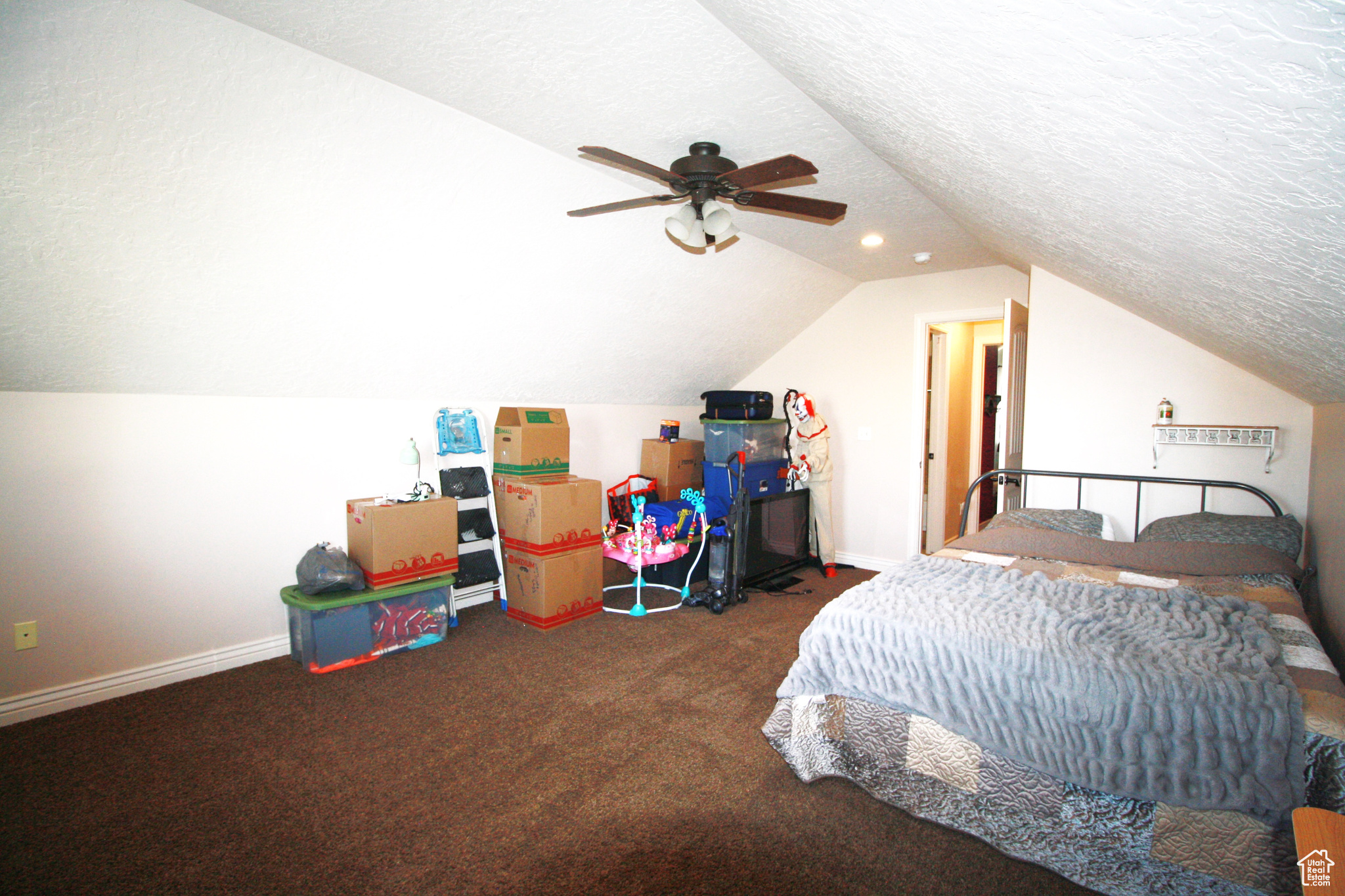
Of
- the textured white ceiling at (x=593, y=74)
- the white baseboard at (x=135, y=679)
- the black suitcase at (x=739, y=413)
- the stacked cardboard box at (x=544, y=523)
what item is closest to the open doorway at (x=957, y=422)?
the black suitcase at (x=739, y=413)

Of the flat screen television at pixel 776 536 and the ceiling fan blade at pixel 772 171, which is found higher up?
the ceiling fan blade at pixel 772 171

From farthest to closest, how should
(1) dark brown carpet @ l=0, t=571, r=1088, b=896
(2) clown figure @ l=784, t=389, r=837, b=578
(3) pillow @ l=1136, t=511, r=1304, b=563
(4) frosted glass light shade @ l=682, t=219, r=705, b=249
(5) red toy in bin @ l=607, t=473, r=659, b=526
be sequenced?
(2) clown figure @ l=784, t=389, r=837, b=578 → (5) red toy in bin @ l=607, t=473, r=659, b=526 → (3) pillow @ l=1136, t=511, r=1304, b=563 → (4) frosted glass light shade @ l=682, t=219, r=705, b=249 → (1) dark brown carpet @ l=0, t=571, r=1088, b=896

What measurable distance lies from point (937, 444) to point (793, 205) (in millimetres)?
3515

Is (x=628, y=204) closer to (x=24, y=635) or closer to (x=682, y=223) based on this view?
(x=682, y=223)

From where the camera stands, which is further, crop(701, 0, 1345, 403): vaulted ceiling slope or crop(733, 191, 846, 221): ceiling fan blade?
crop(733, 191, 846, 221): ceiling fan blade

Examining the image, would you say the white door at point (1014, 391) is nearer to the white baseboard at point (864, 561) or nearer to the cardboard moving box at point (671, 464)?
the white baseboard at point (864, 561)

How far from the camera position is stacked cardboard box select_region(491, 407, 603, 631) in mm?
3451

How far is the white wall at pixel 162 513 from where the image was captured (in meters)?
2.43

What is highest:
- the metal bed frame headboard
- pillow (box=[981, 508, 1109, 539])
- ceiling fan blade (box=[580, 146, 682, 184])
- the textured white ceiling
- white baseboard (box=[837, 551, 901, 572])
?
the textured white ceiling

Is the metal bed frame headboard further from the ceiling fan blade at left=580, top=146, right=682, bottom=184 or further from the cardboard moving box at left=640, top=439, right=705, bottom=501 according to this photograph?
the ceiling fan blade at left=580, top=146, right=682, bottom=184

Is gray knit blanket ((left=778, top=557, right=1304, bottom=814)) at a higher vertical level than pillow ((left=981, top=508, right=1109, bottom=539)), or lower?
lower

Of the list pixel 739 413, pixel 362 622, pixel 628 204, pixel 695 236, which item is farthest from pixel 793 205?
pixel 362 622
